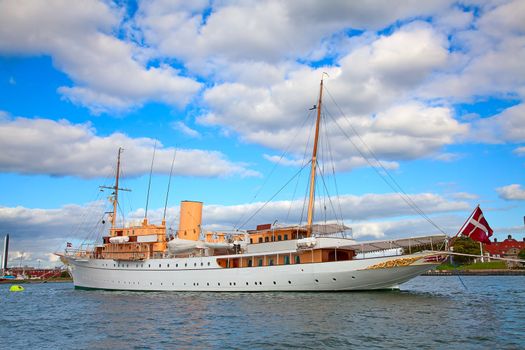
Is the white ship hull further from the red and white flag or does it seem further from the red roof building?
the red roof building

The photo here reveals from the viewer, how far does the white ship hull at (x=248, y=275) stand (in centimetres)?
3509

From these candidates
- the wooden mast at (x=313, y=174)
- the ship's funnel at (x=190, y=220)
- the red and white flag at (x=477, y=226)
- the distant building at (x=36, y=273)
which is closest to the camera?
the red and white flag at (x=477, y=226)

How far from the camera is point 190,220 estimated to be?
48.2m

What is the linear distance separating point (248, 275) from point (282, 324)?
1755 centimetres

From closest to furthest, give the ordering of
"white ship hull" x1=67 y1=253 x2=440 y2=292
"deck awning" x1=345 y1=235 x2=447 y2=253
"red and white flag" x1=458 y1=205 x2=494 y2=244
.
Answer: "red and white flag" x1=458 y1=205 x2=494 y2=244 < "deck awning" x1=345 y1=235 x2=447 y2=253 < "white ship hull" x1=67 y1=253 x2=440 y2=292

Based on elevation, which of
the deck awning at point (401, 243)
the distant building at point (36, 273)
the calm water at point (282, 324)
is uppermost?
the deck awning at point (401, 243)

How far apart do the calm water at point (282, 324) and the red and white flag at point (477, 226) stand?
188 inches

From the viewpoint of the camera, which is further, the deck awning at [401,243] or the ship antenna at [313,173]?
the ship antenna at [313,173]

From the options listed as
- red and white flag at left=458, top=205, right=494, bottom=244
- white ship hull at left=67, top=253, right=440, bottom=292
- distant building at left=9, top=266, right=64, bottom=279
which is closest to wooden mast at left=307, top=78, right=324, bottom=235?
white ship hull at left=67, top=253, right=440, bottom=292

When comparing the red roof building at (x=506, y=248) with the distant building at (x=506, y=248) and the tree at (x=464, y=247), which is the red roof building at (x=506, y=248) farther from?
the tree at (x=464, y=247)

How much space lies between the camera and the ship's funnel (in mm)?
47831

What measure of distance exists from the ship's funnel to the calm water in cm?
1434

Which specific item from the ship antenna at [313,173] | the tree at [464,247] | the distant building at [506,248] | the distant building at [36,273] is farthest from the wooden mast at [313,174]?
the distant building at [506,248]

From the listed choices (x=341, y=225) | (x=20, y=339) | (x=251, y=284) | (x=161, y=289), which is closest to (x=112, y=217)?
(x=161, y=289)
